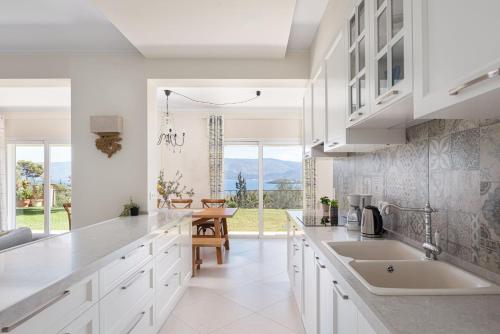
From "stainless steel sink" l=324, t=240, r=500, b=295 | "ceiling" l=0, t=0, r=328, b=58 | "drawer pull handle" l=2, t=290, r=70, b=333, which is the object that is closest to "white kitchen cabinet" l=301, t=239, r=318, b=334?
"stainless steel sink" l=324, t=240, r=500, b=295

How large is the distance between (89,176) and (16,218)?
4.34 m

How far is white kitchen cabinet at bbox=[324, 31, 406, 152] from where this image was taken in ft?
6.27

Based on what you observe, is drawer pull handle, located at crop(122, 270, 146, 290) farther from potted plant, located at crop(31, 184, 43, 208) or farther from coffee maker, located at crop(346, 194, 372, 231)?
potted plant, located at crop(31, 184, 43, 208)

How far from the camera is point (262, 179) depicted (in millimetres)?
6281

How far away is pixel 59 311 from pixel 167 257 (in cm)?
156

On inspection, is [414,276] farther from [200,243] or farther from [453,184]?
[200,243]

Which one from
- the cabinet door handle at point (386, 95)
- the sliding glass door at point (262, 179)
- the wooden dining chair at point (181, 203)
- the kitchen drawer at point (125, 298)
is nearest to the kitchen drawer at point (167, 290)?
the kitchen drawer at point (125, 298)

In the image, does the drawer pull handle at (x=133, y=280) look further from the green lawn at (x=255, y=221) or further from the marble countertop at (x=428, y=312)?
the green lawn at (x=255, y=221)

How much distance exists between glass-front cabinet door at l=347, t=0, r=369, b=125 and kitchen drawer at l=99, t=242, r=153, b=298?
5.15 feet

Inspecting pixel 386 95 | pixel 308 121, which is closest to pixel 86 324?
pixel 386 95

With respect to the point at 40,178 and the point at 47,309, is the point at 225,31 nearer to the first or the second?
the point at 47,309

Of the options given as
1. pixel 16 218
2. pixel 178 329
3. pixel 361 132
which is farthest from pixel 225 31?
pixel 16 218

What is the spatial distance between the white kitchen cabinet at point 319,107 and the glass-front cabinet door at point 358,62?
2.24 feet

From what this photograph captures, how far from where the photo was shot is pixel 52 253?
162cm
